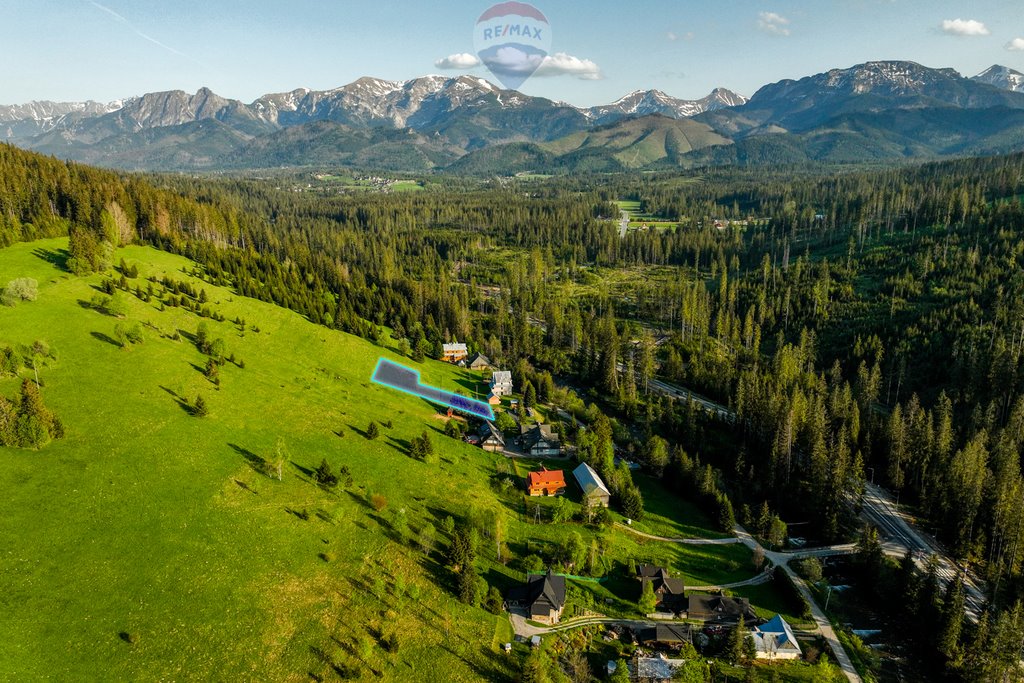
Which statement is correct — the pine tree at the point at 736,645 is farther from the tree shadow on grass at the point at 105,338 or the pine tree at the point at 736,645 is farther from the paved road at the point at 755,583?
the tree shadow on grass at the point at 105,338

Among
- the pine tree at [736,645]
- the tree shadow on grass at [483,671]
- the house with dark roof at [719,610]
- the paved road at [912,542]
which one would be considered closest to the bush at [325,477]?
the tree shadow on grass at [483,671]

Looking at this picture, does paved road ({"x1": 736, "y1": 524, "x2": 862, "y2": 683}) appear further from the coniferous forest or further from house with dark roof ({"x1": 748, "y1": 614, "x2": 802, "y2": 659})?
house with dark roof ({"x1": 748, "y1": 614, "x2": 802, "y2": 659})

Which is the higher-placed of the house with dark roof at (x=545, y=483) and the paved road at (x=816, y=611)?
the house with dark roof at (x=545, y=483)

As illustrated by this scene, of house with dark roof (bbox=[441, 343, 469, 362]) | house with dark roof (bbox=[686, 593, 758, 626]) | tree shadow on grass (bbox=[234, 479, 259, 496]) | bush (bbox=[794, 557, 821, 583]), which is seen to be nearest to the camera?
house with dark roof (bbox=[686, 593, 758, 626])

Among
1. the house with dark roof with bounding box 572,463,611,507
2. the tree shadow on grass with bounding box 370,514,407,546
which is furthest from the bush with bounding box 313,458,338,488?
the house with dark roof with bounding box 572,463,611,507

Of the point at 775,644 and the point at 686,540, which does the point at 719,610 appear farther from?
the point at 686,540

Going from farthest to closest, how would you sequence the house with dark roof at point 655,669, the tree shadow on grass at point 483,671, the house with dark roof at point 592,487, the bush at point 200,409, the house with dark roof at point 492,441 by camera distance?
the house with dark roof at point 492,441 → the house with dark roof at point 592,487 → the bush at point 200,409 → the house with dark roof at point 655,669 → the tree shadow on grass at point 483,671

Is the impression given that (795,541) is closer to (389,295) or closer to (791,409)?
(791,409)
